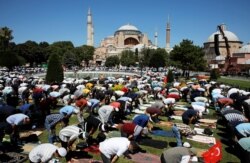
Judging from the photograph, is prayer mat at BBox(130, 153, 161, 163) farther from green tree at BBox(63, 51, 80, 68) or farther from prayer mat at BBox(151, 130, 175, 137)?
green tree at BBox(63, 51, 80, 68)

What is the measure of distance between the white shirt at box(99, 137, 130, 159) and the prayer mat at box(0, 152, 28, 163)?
280 cm

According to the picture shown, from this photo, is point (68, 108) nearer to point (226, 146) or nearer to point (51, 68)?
point (226, 146)

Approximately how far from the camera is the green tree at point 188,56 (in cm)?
4750

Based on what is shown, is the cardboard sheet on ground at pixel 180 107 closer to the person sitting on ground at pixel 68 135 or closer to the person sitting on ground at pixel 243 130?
the person sitting on ground at pixel 243 130

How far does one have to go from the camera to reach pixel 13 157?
830 cm

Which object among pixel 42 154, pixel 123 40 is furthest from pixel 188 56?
pixel 123 40

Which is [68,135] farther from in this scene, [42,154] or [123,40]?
[123,40]

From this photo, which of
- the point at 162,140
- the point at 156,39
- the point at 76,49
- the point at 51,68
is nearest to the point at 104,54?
the point at 156,39

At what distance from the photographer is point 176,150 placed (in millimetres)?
5957

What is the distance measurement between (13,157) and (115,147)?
11.3ft

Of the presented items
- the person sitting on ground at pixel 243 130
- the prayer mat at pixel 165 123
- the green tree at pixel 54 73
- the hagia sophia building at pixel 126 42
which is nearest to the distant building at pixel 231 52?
the hagia sophia building at pixel 126 42

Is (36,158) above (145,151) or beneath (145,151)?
above

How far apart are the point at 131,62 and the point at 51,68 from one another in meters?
52.4

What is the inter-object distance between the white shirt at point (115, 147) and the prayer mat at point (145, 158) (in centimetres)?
220
